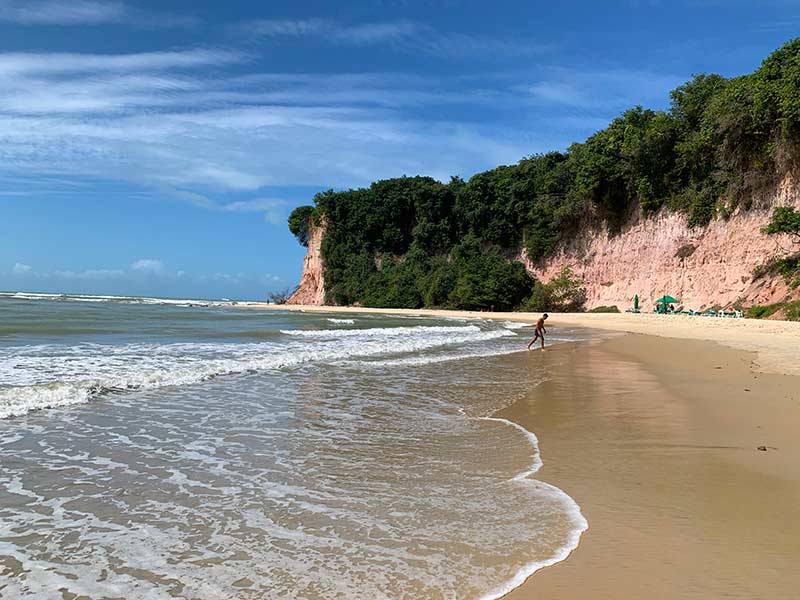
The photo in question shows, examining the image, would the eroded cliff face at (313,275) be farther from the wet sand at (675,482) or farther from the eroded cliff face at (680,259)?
the wet sand at (675,482)

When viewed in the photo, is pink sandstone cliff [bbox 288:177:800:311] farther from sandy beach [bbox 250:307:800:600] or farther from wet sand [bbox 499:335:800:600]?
wet sand [bbox 499:335:800:600]

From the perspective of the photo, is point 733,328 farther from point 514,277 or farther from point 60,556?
point 514,277

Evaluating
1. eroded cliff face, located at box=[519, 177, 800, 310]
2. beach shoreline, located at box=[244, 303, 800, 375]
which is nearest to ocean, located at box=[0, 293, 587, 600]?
beach shoreline, located at box=[244, 303, 800, 375]

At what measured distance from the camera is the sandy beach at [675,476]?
2.96 metres

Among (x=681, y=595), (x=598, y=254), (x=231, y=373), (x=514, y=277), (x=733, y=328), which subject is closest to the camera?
(x=681, y=595)

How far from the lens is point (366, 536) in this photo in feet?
11.5

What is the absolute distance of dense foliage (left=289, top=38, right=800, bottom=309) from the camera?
32.3 meters

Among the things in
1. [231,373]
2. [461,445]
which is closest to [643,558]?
[461,445]

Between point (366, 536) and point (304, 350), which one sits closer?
point (366, 536)

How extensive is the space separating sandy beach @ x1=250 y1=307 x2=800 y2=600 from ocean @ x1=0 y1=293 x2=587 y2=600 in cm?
26

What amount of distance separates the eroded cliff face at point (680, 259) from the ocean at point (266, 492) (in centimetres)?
2961

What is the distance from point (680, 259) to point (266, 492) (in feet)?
131

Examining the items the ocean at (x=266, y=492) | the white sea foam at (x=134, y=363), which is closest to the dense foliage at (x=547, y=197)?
the white sea foam at (x=134, y=363)

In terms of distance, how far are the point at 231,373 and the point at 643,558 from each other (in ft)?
30.8
